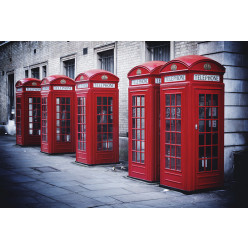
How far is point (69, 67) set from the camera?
16438 mm

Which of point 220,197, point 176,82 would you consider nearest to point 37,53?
point 176,82

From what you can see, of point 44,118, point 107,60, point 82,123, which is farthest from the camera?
point 107,60

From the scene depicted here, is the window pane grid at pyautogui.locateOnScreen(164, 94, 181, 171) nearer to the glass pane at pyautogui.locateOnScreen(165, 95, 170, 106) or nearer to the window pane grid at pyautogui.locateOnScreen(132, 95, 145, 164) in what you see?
the glass pane at pyautogui.locateOnScreen(165, 95, 170, 106)

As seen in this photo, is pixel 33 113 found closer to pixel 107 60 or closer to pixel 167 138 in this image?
pixel 107 60

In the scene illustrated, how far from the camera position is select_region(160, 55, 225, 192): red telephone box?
6.88 meters

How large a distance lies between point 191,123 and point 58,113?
7054 mm

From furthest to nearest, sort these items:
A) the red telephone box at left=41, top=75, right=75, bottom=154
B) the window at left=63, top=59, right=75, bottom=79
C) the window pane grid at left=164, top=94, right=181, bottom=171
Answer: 1. the window at left=63, top=59, right=75, bottom=79
2. the red telephone box at left=41, top=75, right=75, bottom=154
3. the window pane grid at left=164, top=94, right=181, bottom=171

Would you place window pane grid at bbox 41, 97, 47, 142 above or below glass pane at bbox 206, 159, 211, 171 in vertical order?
above

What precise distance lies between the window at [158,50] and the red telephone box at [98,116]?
5.49ft

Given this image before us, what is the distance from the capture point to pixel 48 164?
10.7m

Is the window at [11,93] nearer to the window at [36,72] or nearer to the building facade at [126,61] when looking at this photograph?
the building facade at [126,61]

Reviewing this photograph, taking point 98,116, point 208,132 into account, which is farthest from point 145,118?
point 98,116

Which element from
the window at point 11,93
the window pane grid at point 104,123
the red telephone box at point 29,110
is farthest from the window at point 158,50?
the window at point 11,93

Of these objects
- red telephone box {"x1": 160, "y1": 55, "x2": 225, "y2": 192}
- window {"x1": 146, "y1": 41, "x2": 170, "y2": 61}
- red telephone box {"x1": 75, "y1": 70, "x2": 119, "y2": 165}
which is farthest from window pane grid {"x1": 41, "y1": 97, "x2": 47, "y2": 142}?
red telephone box {"x1": 160, "y1": 55, "x2": 225, "y2": 192}
